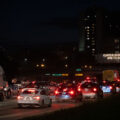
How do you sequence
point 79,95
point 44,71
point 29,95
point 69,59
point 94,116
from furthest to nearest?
point 69,59 < point 44,71 < point 79,95 < point 29,95 < point 94,116

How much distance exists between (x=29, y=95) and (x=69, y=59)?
108093 mm

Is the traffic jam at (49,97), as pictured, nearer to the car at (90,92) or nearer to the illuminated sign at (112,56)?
the car at (90,92)

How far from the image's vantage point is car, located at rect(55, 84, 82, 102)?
121 feet

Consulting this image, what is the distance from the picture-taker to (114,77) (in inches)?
3024

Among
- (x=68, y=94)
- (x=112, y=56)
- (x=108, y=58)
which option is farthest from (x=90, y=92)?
(x=108, y=58)

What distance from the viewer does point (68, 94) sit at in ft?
121

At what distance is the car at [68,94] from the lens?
36812mm

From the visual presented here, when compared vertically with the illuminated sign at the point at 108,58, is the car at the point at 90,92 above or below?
below

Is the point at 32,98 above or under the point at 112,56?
under

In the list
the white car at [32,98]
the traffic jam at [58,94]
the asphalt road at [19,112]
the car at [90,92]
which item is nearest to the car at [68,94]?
the traffic jam at [58,94]

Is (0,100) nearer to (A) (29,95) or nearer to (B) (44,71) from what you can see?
(A) (29,95)

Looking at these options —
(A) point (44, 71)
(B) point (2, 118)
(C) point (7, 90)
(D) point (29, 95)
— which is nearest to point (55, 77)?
(A) point (44, 71)

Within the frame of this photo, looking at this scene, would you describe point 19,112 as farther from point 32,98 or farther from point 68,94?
point 68,94

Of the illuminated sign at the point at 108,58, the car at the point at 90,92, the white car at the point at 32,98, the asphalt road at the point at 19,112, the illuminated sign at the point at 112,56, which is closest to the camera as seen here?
the asphalt road at the point at 19,112
